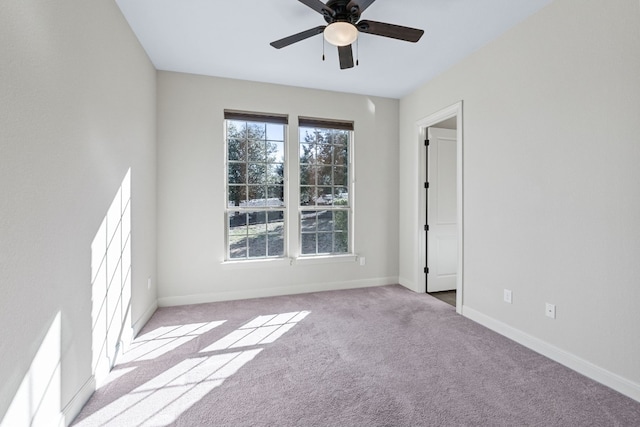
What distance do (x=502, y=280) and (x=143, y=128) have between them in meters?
3.77

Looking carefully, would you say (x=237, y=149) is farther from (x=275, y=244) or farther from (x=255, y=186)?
(x=275, y=244)

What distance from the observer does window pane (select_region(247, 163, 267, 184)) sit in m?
3.95

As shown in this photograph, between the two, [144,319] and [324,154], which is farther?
[324,154]

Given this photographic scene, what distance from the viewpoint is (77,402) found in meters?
1.76

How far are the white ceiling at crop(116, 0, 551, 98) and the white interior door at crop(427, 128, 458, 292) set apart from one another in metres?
0.94

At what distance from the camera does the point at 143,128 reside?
3.02m

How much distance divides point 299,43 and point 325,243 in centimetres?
249

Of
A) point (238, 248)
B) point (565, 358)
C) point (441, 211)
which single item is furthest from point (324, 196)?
point (565, 358)

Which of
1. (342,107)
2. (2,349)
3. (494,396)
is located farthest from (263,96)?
(494,396)

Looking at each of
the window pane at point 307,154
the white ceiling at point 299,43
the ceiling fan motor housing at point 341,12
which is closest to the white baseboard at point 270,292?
the window pane at point 307,154

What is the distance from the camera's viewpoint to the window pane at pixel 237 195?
388 centimetres

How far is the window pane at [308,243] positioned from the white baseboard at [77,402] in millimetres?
2627

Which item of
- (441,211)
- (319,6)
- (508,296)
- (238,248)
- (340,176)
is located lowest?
(508,296)

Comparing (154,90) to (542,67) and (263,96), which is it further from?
(542,67)
